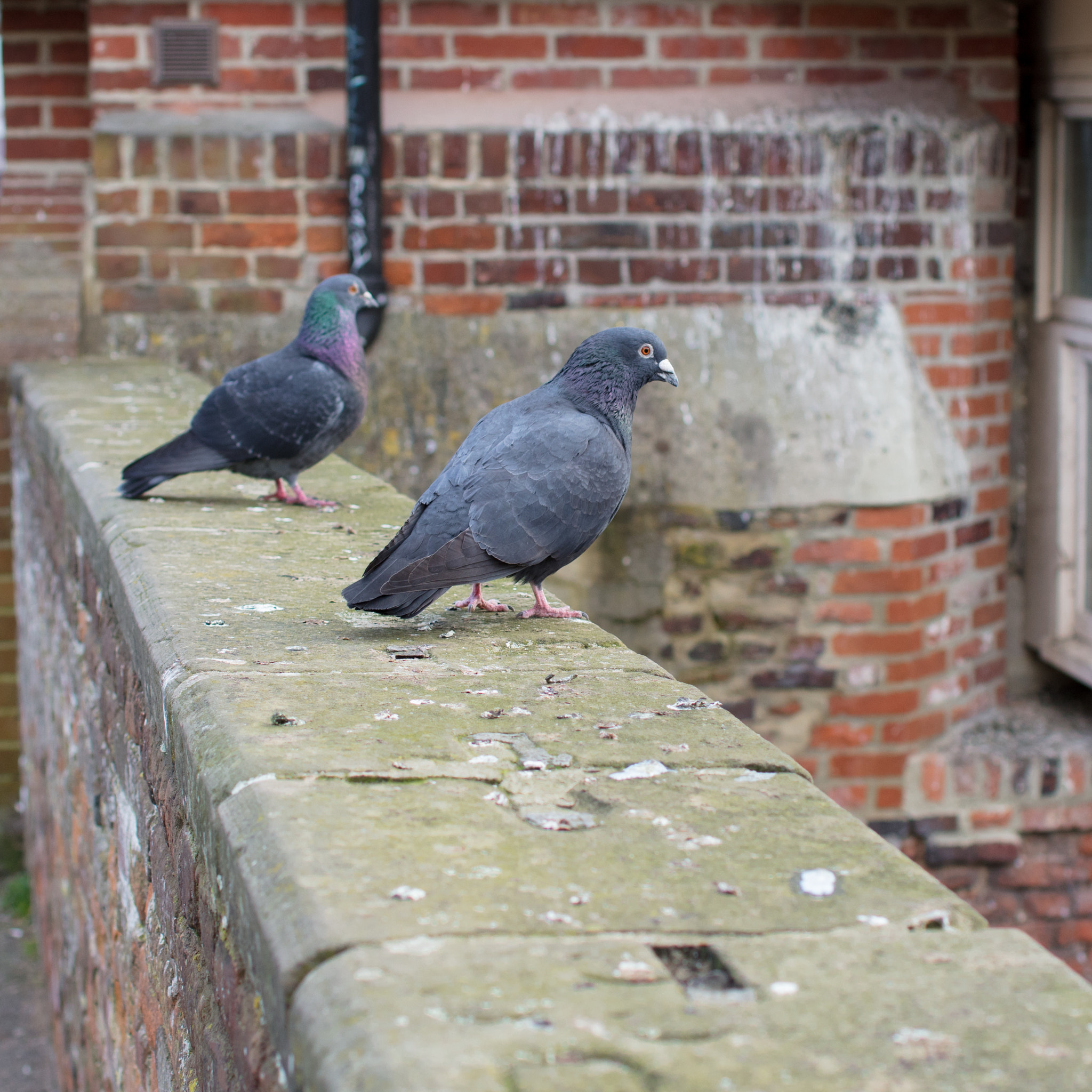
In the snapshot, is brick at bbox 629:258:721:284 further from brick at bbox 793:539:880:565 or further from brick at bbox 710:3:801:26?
brick at bbox 793:539:880:565

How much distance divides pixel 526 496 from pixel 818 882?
1.10 meters

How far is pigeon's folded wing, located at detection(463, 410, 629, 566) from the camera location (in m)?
2.33

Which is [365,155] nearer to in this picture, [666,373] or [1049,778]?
[666,373]

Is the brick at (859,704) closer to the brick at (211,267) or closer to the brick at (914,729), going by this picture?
the brick at (914,729)

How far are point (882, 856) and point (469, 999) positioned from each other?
1.63 ft

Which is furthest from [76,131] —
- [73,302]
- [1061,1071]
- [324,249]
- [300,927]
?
[1061,1071]

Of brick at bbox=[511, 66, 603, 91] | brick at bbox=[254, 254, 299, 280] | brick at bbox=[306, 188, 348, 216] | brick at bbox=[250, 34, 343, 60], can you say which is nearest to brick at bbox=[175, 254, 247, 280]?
brick at bbox=[254, 254, 299, 280]

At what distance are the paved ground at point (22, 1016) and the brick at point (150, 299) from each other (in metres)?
2.23

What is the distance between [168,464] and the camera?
3166mm

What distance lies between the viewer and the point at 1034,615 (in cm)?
511

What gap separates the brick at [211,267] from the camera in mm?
4668

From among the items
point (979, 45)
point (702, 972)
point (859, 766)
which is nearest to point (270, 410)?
point (702, 972)

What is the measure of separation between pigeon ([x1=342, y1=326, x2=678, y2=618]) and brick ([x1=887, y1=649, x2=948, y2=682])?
2.32m

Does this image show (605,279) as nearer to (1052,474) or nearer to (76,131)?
(1052,474)
